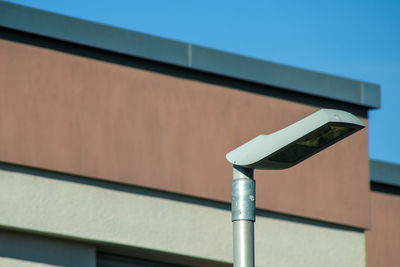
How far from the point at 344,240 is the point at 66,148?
3852mm

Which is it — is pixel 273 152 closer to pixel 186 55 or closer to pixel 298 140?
pixel 298 140

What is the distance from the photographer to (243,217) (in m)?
4.70

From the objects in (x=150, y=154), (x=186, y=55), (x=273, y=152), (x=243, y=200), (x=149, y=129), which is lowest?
(x=243, y=200)

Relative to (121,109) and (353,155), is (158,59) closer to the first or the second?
(121,109)

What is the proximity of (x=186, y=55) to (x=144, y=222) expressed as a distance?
200 cm

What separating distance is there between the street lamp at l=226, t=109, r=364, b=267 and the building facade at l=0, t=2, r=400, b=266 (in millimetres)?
3776

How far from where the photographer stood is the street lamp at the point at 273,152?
439 centimetres

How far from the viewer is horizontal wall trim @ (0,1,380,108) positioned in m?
8.39

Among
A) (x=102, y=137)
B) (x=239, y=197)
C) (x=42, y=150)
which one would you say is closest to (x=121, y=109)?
(x=102, y=137)

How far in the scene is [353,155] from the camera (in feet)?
33.6

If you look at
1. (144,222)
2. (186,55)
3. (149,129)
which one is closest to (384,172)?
(186,55)

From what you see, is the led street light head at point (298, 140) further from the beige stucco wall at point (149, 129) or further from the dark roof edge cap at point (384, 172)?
the dark roof edge cap at point (384, 172)

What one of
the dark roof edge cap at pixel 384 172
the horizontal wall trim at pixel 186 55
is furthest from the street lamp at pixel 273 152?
the dark roof edge cap at pixel 384 172

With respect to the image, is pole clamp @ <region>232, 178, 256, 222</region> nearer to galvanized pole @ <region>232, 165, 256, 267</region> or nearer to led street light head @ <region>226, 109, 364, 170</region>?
galvanized pole @ <region>232, 165, 256, 267</region>
